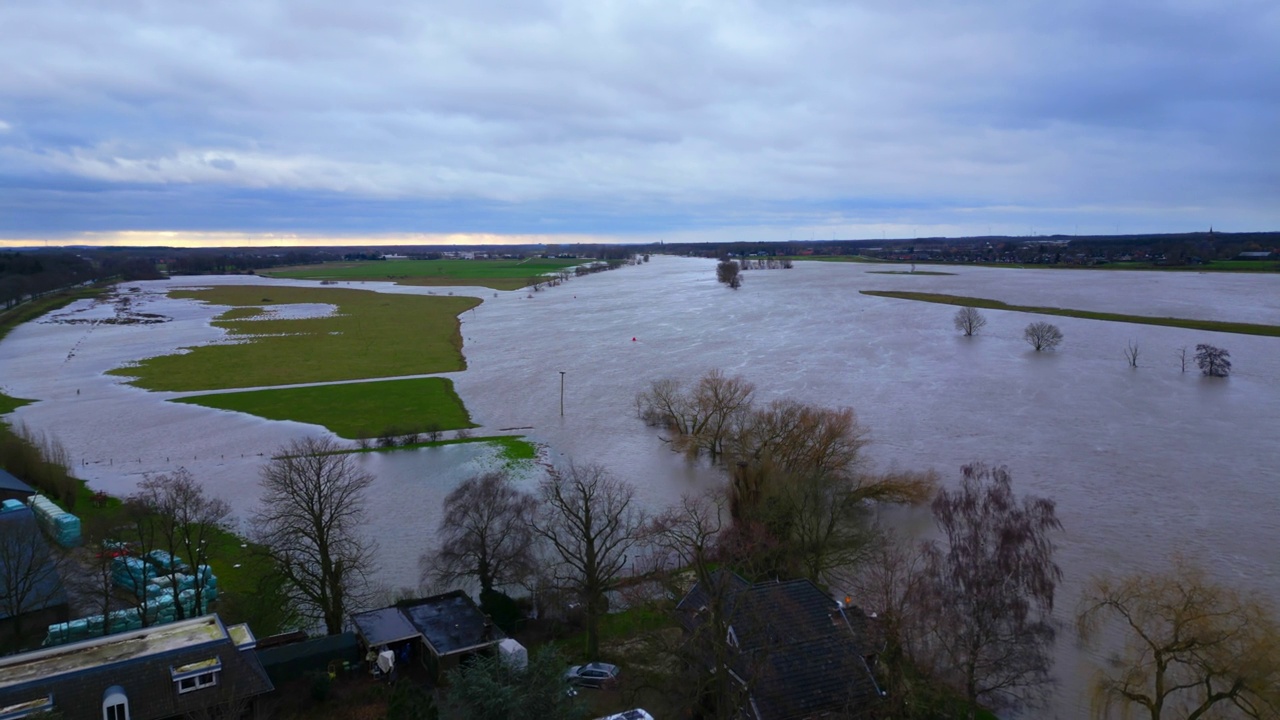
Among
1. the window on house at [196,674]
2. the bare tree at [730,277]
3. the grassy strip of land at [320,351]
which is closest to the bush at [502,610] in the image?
the window on house at [196,674]

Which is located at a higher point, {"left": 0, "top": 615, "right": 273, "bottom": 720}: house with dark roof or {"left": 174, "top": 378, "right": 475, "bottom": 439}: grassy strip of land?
{"left": 0, "top": 615, "right": 273, "bottom": 720}: house with dark roof

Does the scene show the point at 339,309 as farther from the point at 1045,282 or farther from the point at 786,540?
the point at 1045,282

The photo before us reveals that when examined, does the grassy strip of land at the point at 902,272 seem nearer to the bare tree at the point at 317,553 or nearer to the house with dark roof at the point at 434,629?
the bare tree at the point at 317,553

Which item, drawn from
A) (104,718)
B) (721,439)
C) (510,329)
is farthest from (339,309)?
(104,718)

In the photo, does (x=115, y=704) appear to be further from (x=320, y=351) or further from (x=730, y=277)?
(x=730, y=277)

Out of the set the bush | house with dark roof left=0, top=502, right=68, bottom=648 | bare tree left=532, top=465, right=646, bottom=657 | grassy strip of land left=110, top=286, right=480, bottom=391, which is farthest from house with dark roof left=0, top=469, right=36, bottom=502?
grassy strip of land left=110, top=286, right=480, bottom=391

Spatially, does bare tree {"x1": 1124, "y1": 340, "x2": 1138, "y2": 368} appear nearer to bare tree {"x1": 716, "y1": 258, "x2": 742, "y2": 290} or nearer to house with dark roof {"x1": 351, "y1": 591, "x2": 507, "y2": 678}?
house with dark roof {"x1": 351, "y1": 591, "x2": 507, "y2": 678}
